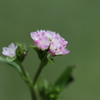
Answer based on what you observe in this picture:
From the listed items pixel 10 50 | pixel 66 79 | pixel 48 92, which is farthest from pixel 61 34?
pixel 10 50

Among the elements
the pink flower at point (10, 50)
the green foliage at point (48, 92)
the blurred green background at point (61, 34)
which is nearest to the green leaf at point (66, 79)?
the green foliage at point (48, 92)

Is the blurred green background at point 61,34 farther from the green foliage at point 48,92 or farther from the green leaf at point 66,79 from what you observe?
the green foliage at point 48,92

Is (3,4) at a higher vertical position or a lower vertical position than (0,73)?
higher

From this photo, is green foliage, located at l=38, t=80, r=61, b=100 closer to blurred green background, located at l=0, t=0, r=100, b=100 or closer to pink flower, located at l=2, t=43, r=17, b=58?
pink flower, located at l=2, t=43, r=17, b=58

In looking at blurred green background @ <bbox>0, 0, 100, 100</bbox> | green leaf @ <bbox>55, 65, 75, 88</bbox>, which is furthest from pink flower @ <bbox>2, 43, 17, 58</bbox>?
blurred green background @ <bbox>0, 0, 100, 100</bbox>

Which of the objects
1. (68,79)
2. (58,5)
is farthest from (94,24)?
(68,79)

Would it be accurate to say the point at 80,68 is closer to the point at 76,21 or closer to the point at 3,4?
the point at 76,21
